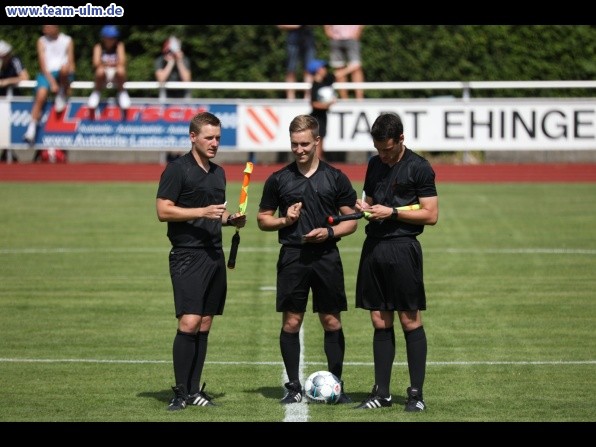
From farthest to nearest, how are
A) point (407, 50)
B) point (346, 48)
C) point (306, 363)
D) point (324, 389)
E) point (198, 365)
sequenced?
point (407, 50)
point (346, 48)
point (306, 363)
point (198, 365)
point (324, 389)

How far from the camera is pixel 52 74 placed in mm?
25328

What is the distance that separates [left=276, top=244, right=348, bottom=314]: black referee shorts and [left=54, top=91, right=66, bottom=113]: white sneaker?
15.9 meters

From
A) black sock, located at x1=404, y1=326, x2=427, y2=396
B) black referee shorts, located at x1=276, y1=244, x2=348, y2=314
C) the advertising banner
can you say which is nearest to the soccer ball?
black referee shorts, located at x1=276, y1=244, x2=348, y2=314

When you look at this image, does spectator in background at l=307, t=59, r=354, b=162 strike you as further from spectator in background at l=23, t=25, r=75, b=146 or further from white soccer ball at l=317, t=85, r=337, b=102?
spectator in background at l=23, t=25, r=75, b=146

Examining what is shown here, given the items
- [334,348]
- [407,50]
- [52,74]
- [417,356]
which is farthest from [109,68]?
[417,356]

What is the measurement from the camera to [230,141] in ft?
82.6

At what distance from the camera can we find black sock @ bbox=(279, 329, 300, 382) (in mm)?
10117

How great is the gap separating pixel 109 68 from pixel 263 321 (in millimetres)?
13064

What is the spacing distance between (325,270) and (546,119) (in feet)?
53.8

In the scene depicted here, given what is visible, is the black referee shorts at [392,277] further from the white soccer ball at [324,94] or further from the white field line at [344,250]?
the white soccer ball at [324,94]

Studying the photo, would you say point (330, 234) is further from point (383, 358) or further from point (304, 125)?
point (383, 358)

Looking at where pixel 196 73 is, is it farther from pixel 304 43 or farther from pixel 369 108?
pixel 369 108

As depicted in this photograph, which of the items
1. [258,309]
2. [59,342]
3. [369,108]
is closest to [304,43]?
[369,108]

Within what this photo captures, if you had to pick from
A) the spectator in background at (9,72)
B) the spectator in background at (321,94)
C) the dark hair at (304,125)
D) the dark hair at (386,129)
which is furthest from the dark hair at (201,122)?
the spectator in background at (9,72)
